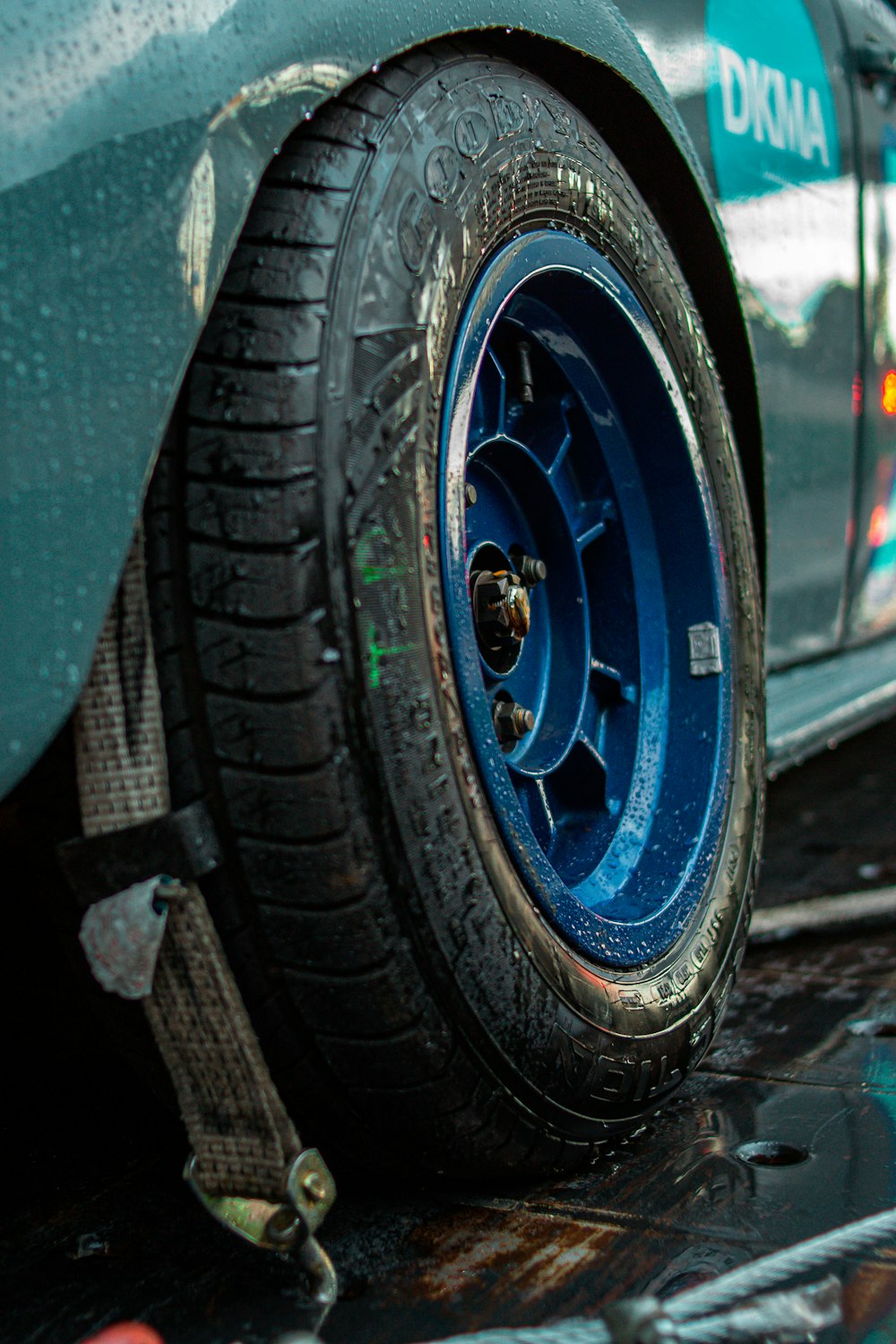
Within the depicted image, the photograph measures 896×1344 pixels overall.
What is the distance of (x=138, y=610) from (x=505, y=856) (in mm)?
402

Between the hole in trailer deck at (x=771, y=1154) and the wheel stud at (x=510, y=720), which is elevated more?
the wheel stud at (x=510, y=720)

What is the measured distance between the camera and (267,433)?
1.00 meters

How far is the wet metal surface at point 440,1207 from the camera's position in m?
1.03

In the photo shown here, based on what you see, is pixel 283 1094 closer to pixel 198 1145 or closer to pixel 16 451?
pixel 198 1145

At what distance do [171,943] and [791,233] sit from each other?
5.33 feet

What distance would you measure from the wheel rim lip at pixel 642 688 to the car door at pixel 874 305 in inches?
37.8

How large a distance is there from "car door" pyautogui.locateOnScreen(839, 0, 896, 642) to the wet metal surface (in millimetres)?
1093

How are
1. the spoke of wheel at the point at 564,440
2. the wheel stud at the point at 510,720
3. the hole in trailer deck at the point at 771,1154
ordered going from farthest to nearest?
the spoke of wheel at the point at 564,440
the wheel stud at the point at 510,720
the hole in trailer deck at the point at 771,1154

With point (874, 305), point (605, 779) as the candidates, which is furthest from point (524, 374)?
point (874, 305)

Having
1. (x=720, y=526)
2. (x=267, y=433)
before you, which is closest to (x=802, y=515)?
(x=720, y=526)

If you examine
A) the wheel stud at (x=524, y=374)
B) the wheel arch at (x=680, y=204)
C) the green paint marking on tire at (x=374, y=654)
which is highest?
the wheel arch at (x=680, y=204)

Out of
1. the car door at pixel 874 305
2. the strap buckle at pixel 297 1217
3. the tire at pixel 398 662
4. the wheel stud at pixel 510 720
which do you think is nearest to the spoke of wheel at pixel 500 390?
the tire at pixel 398 662

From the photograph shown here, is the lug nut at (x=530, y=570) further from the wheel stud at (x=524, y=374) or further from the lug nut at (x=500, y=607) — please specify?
the wheel stud at (x=524, y=374)

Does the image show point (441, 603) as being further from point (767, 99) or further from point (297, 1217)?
point (767, 99)
